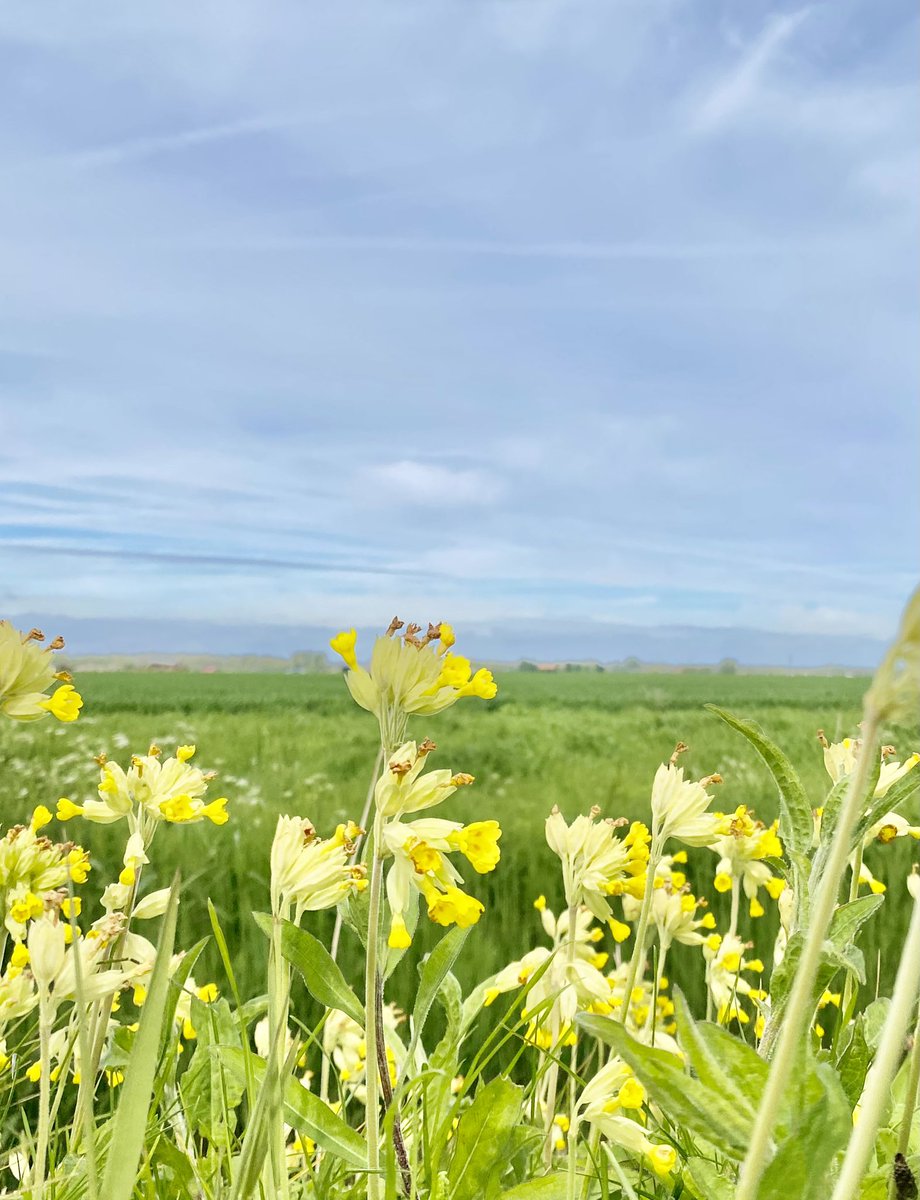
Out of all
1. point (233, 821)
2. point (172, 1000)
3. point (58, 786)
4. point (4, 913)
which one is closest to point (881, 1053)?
point (172, 1000)

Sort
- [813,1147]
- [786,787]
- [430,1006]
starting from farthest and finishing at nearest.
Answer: [430,1006] → [786,787] → [813,1147]

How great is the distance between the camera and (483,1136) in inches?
42.9

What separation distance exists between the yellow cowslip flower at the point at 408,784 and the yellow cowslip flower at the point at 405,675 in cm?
3

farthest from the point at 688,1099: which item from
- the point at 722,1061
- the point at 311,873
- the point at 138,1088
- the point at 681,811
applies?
the point at 681,811

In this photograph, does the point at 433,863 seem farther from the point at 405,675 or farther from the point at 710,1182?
the point at 710,1182

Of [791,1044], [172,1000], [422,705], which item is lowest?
[172,1000]

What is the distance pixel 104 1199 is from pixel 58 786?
646cm

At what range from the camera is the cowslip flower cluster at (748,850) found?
1.36 metres

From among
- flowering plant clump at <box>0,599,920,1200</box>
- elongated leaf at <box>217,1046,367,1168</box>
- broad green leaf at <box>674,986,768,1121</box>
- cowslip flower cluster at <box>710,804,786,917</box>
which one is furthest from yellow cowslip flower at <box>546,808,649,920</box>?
broad green leaf at <box>674,986,768,1121</box>

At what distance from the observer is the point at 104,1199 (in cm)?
70

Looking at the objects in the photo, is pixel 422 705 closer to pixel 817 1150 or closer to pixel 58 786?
pixel 817 1150

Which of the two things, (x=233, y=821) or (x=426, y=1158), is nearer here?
(x=426, y=1158)

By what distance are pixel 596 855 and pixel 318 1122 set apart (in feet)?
1.49

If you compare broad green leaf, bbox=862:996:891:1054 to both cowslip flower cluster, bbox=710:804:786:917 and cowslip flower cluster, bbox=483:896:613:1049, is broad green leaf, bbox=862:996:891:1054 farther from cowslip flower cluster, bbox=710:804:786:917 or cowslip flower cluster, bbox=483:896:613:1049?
cowslip flower cluster, bbox=483:896:613:1049
